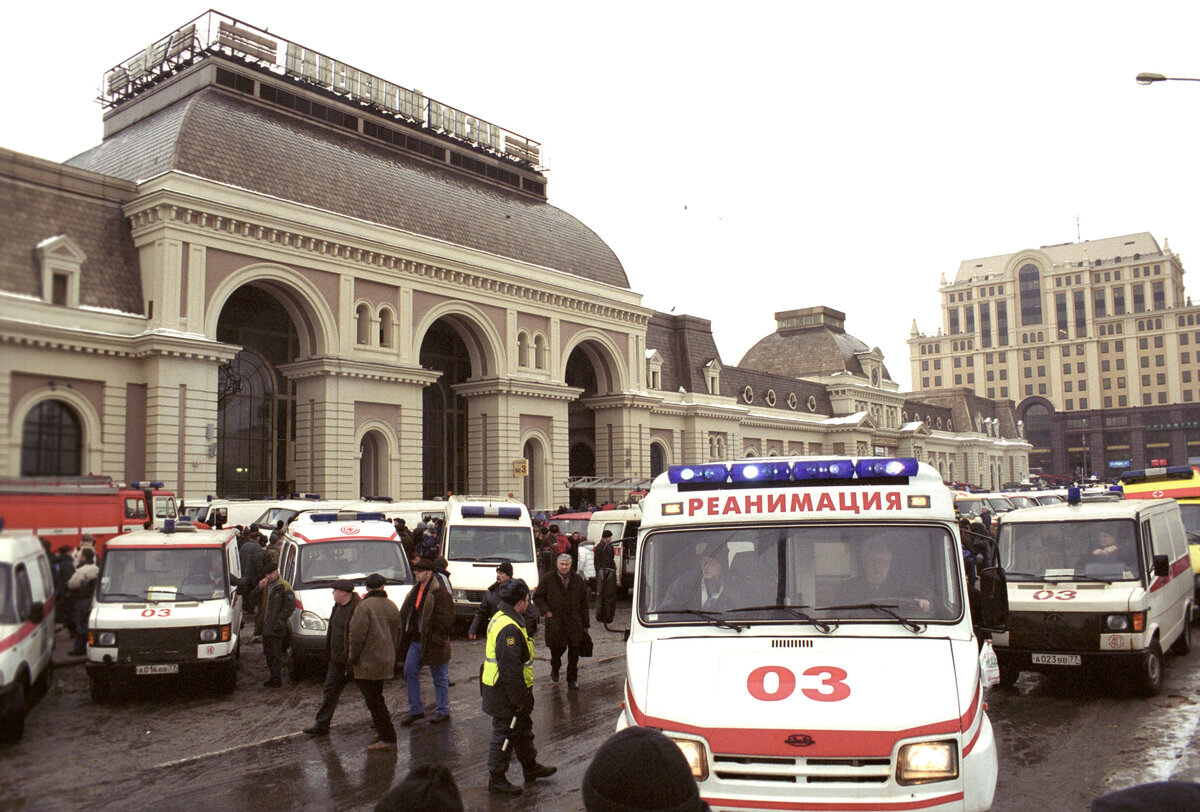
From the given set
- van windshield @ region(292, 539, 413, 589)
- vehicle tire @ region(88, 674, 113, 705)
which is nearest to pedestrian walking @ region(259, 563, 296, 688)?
van windshield @ region(292, 539, 413, 589)

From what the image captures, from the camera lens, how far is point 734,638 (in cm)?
582

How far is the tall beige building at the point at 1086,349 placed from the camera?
11731cm

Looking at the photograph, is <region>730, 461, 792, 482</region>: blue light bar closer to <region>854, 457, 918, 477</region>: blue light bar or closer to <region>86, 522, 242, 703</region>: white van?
<region>854, 457, 918, 477</region>: blue light bar

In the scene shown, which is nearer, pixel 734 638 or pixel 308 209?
pixel 734 638

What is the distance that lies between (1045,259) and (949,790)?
450ft

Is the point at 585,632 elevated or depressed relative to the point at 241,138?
depressed

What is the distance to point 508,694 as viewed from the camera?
8.14 meters

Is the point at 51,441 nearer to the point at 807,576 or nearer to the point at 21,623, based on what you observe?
the point at 21,623

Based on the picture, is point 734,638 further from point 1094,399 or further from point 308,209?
point 1094,399

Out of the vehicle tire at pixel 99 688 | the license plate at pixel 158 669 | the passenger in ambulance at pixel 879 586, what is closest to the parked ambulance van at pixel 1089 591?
the passenger in ambulance at pixel 879 586

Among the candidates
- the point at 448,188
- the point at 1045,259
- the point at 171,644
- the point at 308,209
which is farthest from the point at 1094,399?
the point at 171,644

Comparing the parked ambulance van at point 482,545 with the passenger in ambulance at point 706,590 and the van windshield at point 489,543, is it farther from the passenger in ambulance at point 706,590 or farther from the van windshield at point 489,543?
the passenger in ambulance at point 706,590

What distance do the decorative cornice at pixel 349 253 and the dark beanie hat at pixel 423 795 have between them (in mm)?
18321

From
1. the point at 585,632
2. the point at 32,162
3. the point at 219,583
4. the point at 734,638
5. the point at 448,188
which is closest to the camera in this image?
the point at 32,162
